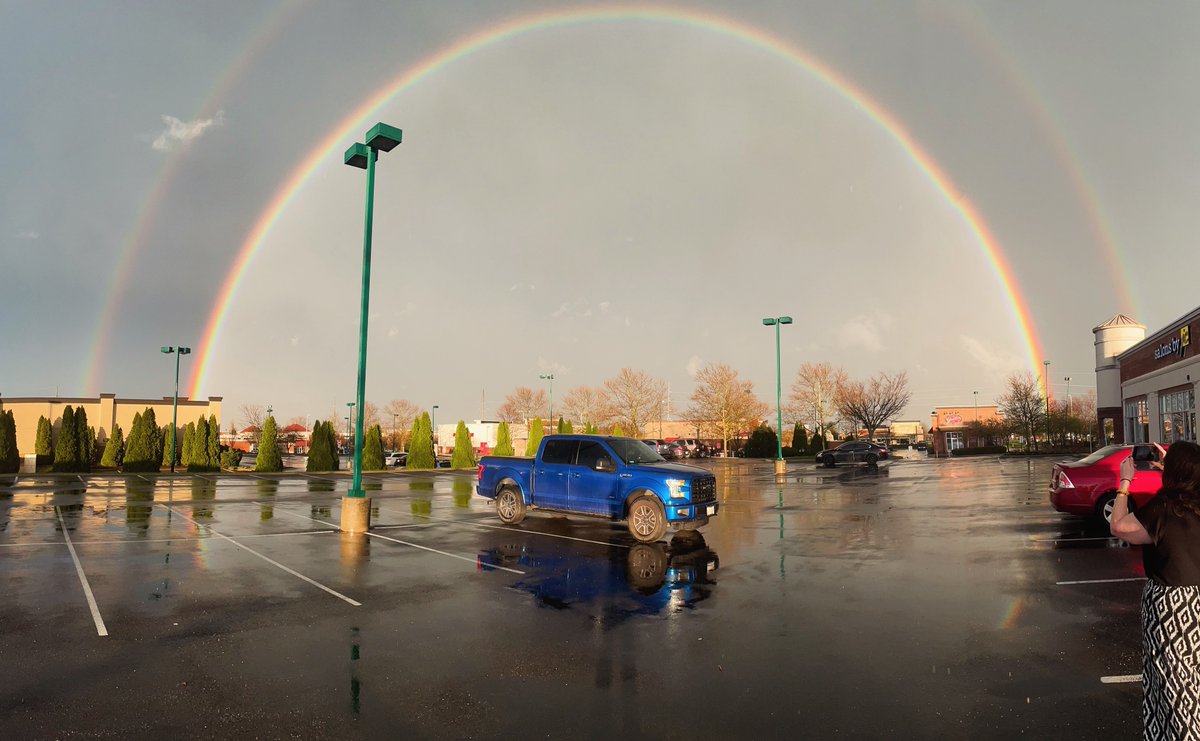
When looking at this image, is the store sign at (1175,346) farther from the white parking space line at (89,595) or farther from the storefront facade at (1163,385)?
the white parking space line at (89,595)

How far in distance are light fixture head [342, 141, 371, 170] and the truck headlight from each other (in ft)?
30.4

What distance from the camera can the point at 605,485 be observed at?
42.9 ft

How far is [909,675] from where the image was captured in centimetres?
542

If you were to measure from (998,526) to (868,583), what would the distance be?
6608 millimetres

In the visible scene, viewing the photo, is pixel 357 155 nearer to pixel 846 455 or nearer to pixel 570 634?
pixel 570 634

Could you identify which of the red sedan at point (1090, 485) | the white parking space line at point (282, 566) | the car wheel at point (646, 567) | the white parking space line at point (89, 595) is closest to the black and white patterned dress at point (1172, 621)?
the car wheel at point (646, 567)

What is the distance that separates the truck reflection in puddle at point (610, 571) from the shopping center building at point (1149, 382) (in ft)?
79.1

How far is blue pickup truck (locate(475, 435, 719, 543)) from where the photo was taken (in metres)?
12.2

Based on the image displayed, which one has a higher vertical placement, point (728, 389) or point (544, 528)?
point (728, 389)

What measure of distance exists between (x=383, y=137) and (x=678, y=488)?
9.07 metres

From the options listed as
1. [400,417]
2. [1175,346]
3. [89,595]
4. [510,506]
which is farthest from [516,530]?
[400,417]

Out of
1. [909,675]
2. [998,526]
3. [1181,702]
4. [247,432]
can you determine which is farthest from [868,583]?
[247,432]

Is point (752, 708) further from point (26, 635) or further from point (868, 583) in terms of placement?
point (26, 635)

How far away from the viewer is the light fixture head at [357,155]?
14.3m
